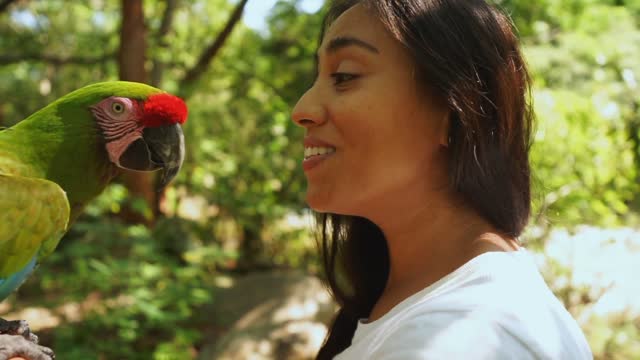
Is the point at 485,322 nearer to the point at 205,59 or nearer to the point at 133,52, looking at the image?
the point at 133,52

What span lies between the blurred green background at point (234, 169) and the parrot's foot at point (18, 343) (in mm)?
1128

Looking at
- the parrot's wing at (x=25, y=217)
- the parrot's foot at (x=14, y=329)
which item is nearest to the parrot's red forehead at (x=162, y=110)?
the parrot's wing at (x=25, y=217)

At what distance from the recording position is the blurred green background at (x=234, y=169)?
3131 millimetres

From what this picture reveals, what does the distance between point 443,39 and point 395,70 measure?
3.6 inches

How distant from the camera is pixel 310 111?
93cm

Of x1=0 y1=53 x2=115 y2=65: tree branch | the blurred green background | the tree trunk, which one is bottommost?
the blurred green background

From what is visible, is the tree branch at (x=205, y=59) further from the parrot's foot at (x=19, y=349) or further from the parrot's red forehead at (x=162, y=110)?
the parrot's foot at (x=19, y=349)

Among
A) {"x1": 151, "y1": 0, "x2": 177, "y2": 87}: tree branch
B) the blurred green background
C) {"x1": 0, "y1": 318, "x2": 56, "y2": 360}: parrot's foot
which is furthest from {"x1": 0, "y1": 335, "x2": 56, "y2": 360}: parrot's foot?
{"x1": 151, "y1": 0, "x2": 177, "y2": 87}: tree branch

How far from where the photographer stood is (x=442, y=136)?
95cm

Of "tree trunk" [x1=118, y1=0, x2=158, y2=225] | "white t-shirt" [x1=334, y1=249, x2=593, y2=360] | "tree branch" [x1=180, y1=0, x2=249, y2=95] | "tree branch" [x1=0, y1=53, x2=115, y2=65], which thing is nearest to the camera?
"white t-shirt" [x1=334, y1=249, x2=593, y2=360]

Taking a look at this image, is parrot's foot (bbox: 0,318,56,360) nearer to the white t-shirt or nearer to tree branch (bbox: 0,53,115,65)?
the white t-shirt

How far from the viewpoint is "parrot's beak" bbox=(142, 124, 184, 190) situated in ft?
4.87

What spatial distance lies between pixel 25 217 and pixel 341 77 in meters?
0.77

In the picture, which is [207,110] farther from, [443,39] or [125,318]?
[443,39]
